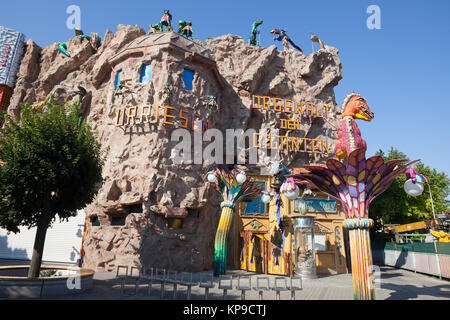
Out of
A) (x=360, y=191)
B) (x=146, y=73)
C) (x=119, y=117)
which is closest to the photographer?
(x=360, y=191)

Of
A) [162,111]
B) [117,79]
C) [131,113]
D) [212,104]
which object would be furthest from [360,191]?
[117,79]

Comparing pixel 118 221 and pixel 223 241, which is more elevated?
pixel 118 221

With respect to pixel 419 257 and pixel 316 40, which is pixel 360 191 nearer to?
pixel 419 257

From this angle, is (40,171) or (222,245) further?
(222,245)

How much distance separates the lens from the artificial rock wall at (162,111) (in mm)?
15984

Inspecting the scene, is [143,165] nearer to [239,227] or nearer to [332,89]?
[239,227]

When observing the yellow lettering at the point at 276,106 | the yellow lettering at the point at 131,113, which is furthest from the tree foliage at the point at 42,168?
the yellow lettering at the point at 276,106

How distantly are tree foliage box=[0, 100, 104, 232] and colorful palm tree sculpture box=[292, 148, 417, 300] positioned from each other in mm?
8597

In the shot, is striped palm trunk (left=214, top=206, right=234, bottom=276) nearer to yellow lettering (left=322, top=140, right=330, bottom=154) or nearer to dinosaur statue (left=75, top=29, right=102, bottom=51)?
yellow lettering (left=322, top=140, right=330, bottom=154)

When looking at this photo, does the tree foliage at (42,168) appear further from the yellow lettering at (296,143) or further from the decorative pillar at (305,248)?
the yellow lettering at (296,143)

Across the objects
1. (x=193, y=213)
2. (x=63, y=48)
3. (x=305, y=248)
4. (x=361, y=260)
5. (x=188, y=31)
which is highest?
(x=63, y=48)

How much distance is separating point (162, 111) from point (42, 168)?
30.9ft

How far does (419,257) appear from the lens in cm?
1706

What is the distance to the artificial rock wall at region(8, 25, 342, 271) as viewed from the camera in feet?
52.4
